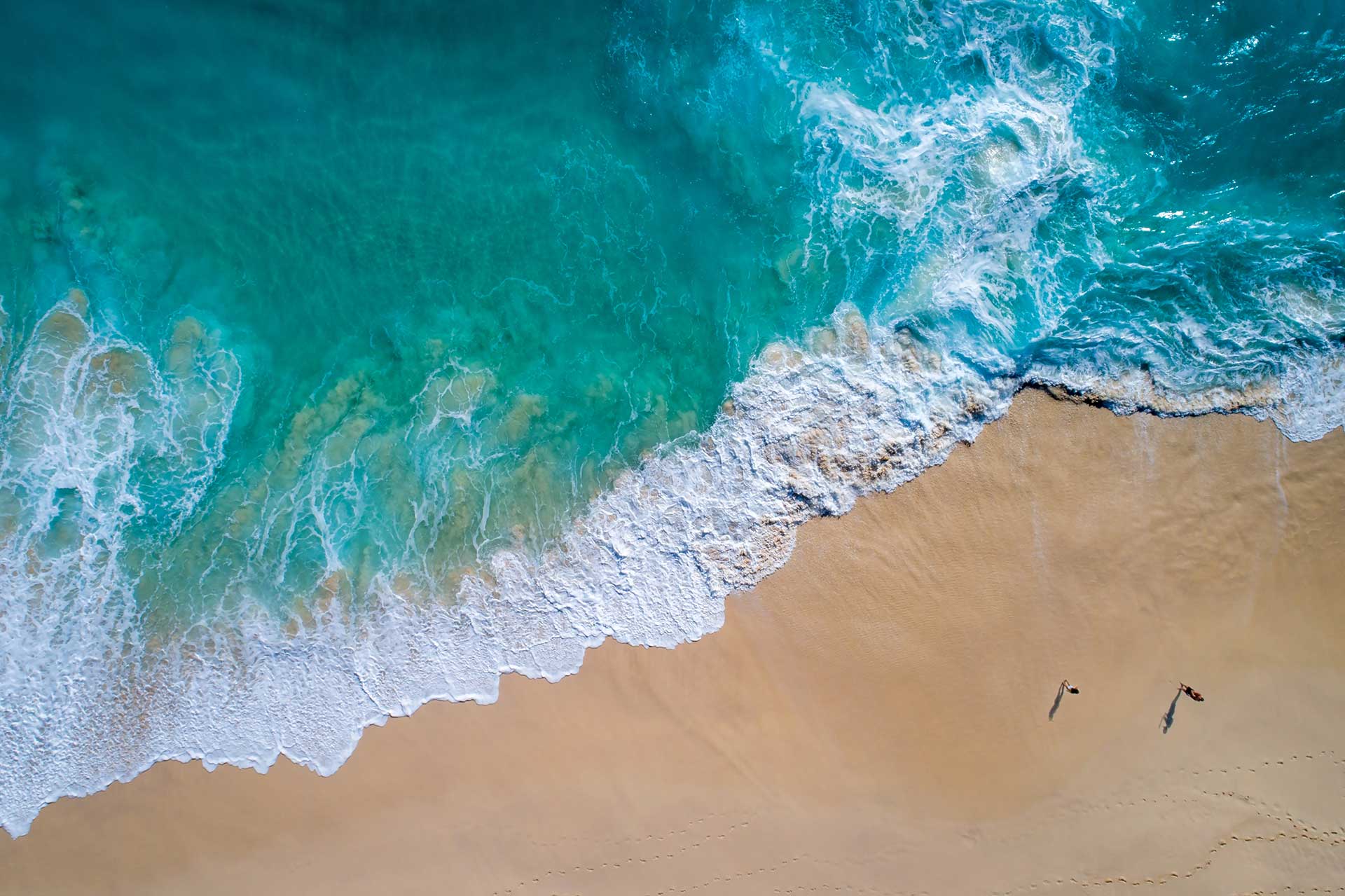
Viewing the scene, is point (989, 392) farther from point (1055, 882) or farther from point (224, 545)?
point (224, 545)

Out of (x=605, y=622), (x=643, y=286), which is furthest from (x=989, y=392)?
(x=605, y=622)

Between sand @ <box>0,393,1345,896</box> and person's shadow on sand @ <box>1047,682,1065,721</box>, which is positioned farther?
person's shadow on sand @ <box>1047,682,1065,721</box>

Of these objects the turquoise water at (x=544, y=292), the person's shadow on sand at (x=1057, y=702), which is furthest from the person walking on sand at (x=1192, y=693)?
the turquoise water at (x=544, y=292)

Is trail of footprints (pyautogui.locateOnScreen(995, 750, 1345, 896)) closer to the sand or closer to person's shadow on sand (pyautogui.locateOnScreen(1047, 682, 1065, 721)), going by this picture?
the sand

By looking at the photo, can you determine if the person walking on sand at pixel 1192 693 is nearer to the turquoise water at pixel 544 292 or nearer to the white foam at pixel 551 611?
the turquoise water at pixel 544 292

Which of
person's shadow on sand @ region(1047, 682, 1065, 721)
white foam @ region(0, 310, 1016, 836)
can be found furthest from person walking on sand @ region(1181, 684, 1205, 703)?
white foam @ region(0, 310, 1016, 836)

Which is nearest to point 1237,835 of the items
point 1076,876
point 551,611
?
point 1076,876
